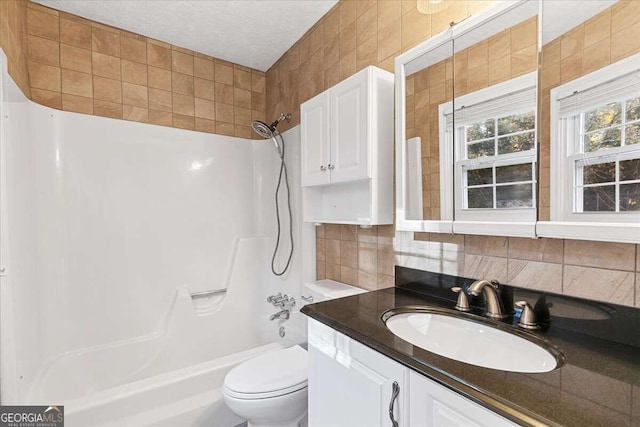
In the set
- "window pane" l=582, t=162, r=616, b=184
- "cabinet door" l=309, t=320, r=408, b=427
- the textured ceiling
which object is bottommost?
"cabinet door" l=309, t=320, r=408, b=427

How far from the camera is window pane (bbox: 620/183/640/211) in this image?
0.80 m

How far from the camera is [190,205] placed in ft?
7.97

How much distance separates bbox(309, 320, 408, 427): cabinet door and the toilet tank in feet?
1.63

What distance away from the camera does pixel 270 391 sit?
4.64 feet

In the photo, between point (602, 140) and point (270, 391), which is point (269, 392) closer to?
point (270, 391)

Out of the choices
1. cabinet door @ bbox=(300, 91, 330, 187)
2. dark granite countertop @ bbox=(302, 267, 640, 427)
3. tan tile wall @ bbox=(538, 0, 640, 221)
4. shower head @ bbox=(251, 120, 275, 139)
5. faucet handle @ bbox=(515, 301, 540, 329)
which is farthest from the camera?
shower head @ bbox=(251, 120, 275, 139)

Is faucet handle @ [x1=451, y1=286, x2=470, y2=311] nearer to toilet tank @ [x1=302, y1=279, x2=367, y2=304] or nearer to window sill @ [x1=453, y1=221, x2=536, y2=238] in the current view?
window sill @ [x1=453, y1=221, x2=536, y2=238]

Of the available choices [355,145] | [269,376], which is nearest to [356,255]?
[355,145]

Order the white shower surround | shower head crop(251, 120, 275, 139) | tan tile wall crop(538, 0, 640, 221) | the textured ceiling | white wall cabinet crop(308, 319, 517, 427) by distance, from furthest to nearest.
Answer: shower head crop(251, 120, 275, 139) < the textured ceiling < the white shower surround < tan tile wall crop(538, 0, 640, 221) < white wall cabinet crop(308, 319, 517, 427)

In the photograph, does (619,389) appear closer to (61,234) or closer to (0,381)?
(0,381)

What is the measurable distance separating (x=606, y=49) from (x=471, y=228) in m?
Result: 0.62

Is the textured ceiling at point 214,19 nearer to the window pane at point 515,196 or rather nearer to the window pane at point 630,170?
the window pane at point 515,196

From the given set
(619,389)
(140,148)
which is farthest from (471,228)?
(140,148)

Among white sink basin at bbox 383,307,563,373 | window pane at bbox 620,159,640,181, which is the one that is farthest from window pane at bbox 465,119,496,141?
white sink basin at bbox 383,307,563,373
